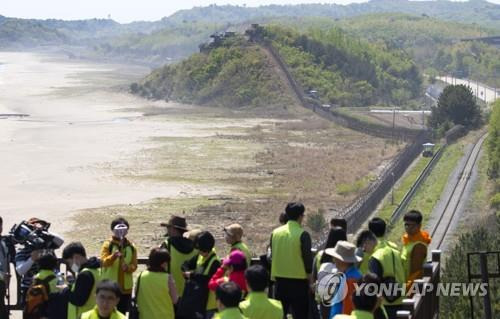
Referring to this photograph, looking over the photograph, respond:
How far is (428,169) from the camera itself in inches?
2052

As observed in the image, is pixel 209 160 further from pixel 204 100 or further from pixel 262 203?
pixel 204 100

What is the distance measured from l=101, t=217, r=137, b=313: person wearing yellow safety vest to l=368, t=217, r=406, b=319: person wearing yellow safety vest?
8.75ft

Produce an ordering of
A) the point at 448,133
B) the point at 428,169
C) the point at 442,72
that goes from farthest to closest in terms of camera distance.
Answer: the point at 442,72
the point at 448,133
the point at 428,169

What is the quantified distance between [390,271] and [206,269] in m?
1.86

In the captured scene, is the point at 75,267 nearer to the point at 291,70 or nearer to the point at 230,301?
the point at 230,301

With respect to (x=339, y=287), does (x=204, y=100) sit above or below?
below

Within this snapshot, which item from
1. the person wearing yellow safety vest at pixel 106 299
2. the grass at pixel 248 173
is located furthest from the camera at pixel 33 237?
the grass at pixel 248 173

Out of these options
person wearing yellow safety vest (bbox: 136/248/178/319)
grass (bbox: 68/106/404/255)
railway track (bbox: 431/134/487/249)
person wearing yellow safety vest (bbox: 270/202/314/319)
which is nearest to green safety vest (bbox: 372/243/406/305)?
person wearing yellow safety vest (bbox: 270/202/314/319)

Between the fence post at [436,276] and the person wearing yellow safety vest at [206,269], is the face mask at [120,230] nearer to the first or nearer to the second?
the person wearing yellow safety vest at [206,269]

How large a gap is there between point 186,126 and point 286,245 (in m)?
72.6

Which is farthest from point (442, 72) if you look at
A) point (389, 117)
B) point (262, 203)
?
point (262, 203)

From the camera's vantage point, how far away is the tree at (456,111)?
73938 mm

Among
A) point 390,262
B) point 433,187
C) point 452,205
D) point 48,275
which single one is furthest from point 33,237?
point 433,187
